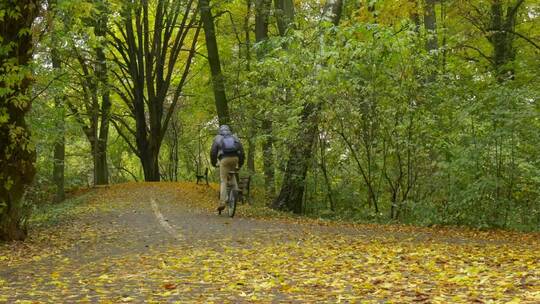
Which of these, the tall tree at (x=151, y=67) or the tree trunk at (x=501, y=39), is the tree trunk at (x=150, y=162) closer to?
the tall tree at (x=151, y=67)

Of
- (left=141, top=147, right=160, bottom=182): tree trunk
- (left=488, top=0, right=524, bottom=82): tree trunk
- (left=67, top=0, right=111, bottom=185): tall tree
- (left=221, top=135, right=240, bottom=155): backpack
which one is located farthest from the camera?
(left=141, top=147, right=160, bottom=182): tree trunk

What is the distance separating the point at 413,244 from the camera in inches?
338

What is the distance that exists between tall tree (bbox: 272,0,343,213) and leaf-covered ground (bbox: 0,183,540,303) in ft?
7.31

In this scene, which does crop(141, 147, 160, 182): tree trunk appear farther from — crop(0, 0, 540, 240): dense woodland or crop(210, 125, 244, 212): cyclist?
crop(210, 125, 244, 212): cyclist

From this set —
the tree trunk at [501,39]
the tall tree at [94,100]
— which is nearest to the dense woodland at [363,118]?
the tree trunk at [501,39]

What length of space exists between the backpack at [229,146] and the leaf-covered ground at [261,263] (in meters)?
1.45

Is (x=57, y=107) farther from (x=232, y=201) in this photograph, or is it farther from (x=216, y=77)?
(x=232, y=201)

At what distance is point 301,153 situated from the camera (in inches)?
567

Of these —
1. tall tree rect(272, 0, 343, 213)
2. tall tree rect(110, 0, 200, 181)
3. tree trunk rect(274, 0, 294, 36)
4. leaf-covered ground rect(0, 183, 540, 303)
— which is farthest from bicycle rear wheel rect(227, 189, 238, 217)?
tall tree rect(110, 0, 200, 181)

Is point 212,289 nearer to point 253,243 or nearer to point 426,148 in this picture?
point 253,243

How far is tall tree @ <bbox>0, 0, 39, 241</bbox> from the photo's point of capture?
347 inches

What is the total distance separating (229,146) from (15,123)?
4.40 m

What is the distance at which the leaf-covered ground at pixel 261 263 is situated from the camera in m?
5.30

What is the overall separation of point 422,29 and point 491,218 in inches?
159
